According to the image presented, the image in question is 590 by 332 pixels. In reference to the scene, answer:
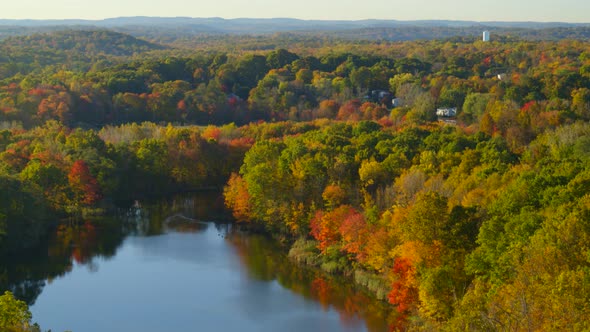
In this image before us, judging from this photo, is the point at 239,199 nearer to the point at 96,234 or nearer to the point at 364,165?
the point at 364,165

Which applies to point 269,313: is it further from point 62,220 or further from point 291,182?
point 62,220

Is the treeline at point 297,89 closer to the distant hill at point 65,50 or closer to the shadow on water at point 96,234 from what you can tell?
the distant hill at point 65,50

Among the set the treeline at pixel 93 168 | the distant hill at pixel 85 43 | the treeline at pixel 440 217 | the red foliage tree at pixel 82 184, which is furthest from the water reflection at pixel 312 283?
the distant hill at pixel 85 43

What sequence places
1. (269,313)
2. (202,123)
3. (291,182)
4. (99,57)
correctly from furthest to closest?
(99,57)
(202,123)
(291,182)
(269,313)

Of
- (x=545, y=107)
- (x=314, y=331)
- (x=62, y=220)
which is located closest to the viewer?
(x=314, y=331)

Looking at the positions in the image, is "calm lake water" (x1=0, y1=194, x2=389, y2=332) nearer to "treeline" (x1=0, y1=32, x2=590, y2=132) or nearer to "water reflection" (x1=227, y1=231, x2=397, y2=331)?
"water reflection" (x1=227, y1=231, x2=397, y2=331)

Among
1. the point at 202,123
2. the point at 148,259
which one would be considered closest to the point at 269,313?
the point at 148,259

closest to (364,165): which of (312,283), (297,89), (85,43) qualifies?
(312,283)
